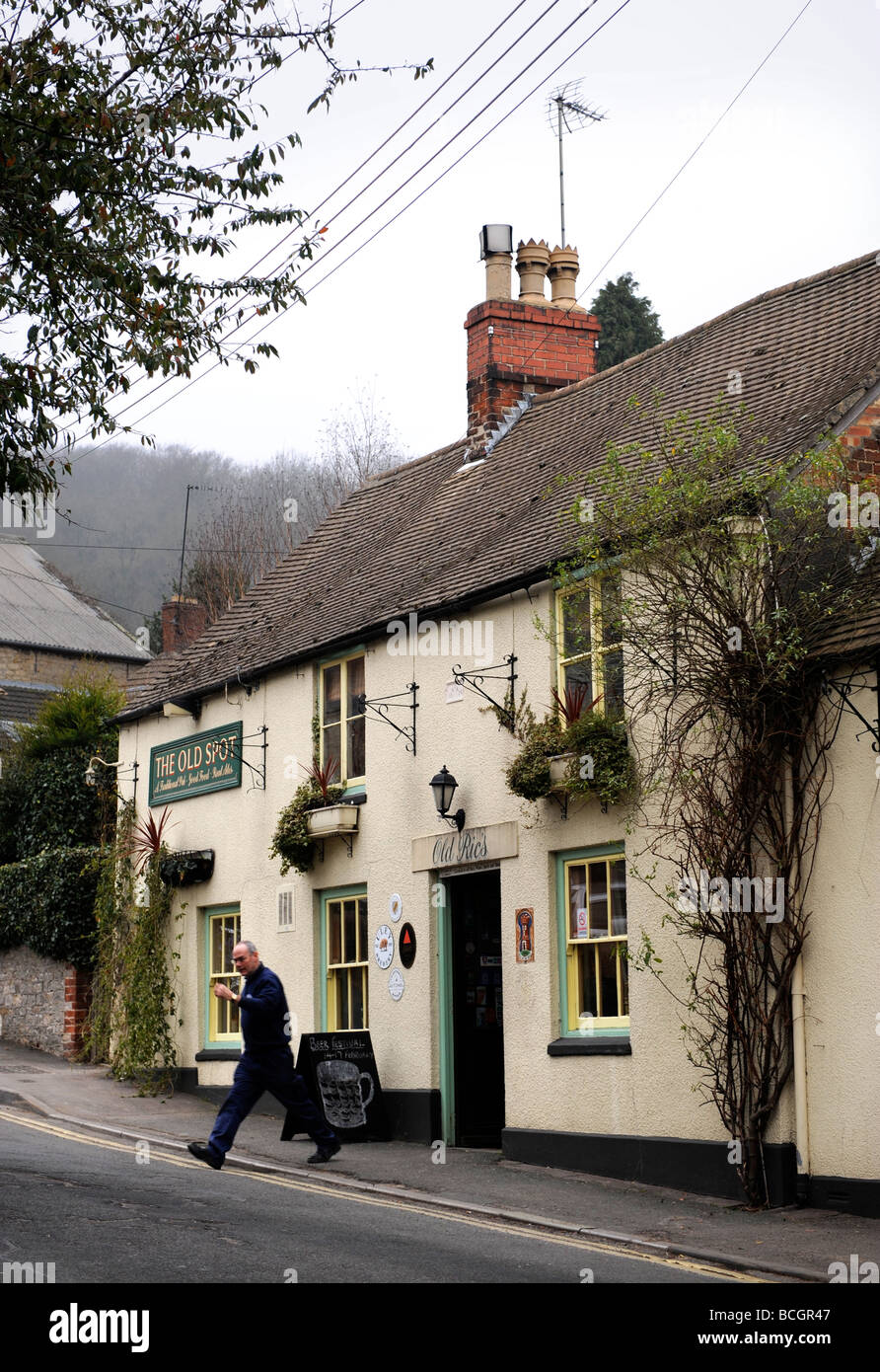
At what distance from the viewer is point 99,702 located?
2452 centimetres

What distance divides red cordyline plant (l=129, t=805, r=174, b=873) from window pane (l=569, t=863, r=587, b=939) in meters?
7.61

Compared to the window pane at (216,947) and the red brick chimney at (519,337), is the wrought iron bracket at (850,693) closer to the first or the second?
the red brick chimney at (519,337)

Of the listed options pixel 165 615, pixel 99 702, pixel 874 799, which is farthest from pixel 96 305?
pixel 165 615

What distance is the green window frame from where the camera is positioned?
18.3 meters

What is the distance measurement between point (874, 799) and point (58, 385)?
6540 millimetres

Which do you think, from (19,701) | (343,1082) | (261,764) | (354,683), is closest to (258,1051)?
(343,1082)

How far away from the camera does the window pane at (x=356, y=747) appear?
16.3 meters

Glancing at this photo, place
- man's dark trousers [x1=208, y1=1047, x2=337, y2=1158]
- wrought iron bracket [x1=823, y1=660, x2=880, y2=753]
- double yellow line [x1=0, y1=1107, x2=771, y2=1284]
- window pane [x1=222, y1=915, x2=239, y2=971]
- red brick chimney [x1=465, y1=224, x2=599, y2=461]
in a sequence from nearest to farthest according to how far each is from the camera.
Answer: double yellow line [x1=0, y1=1107, x2=771, y2=1284] < wrought iron bracket [x1=823, y1=660, x2=880, y2=753] < man's dark trousers [x1=208, y1=1047, x2=337, y2=1158] < window pane [x1=222, y1=915, x2=239, y2=971] < red brick chimney [x1=465, y1=224, x2=599, y2=461]

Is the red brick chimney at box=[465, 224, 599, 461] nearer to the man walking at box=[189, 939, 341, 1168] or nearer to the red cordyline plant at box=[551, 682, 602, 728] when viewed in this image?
the red cordyline plant at box=[551, 682, 602, 728]

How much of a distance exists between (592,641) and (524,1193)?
4481 millimetres

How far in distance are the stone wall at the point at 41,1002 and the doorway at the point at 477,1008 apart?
815 cm

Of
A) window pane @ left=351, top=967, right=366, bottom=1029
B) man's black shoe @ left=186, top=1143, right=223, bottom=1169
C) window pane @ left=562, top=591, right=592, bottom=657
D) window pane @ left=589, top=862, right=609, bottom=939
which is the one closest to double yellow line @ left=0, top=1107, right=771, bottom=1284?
man's black shoe @ left=186, top=1143, right=223, bottom=1169

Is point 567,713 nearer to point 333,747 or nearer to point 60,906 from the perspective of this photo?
point 333,747

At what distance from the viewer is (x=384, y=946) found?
1550 centimetres
